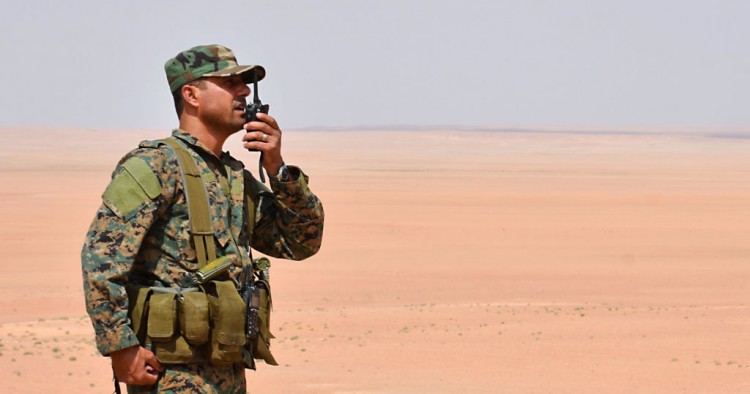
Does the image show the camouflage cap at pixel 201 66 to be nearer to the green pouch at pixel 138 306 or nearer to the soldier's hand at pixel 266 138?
the soldier's hand at pixel 266 138

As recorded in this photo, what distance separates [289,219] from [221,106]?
0.46 m

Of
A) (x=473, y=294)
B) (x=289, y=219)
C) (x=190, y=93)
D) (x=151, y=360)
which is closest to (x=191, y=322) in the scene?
(x=151, y=360)

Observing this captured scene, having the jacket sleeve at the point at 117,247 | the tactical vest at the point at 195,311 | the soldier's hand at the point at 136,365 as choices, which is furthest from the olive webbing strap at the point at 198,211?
the soldier's hand at the point at 136,365

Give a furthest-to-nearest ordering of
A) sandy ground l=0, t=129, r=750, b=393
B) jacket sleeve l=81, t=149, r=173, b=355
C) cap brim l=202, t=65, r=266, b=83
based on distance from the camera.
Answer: sandy ground l=0, t=129, r=750, b=393, cap brim l=202, t=65, r=266, b=83, jacket sleeve l=81, t=149, r=173, b=355

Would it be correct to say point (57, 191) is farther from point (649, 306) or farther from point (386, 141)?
point (386, 141)

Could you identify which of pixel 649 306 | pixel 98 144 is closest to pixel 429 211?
pixel 649 306

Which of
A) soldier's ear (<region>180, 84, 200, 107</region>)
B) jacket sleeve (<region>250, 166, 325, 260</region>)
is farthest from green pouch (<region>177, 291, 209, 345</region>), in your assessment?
soldier's ear (<region>180, 84, 200, 107</region>)

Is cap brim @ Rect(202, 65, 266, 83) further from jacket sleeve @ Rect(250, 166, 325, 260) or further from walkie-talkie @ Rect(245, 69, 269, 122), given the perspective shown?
jacket sleeve @ Rect(250, 166, 325, 260)

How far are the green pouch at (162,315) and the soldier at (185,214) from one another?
0.06 metres

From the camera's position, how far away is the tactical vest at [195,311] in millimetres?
3605

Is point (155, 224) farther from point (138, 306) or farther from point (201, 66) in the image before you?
point (201, 66)

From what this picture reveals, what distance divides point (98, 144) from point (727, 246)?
11688 centimetres

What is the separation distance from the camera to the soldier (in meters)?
3.53

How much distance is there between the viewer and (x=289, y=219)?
4.08m
